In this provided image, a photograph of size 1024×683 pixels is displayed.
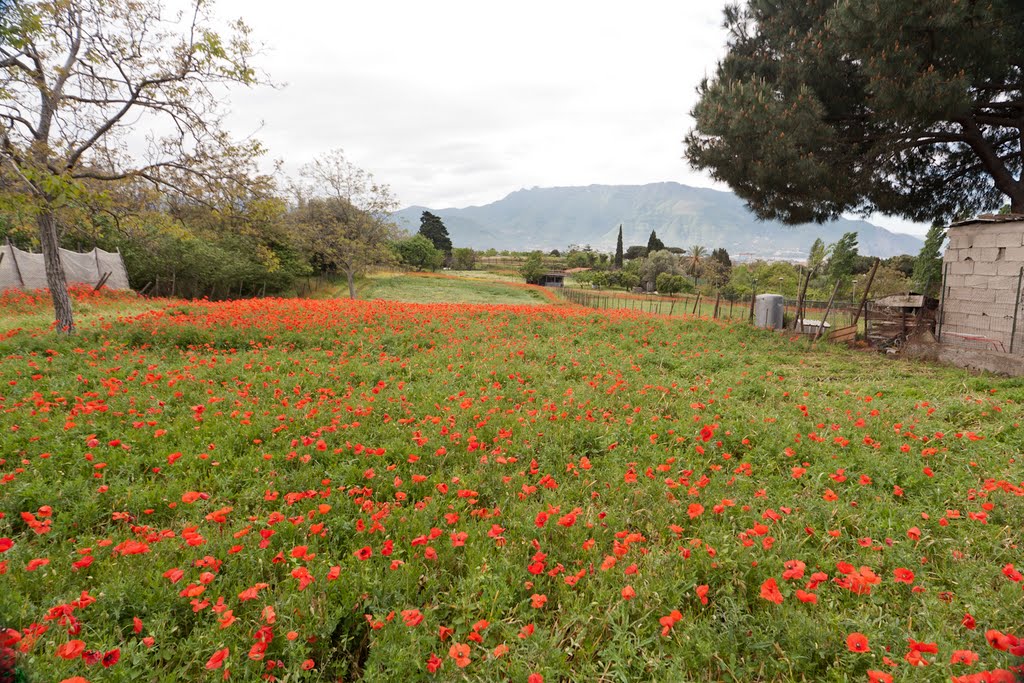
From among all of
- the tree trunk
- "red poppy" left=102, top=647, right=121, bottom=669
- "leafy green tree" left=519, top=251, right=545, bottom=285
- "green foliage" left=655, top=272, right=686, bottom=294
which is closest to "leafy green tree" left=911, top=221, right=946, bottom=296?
"green foliage" left=655, top=272, right=686, bottom=294

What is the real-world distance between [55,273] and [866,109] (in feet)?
72.9

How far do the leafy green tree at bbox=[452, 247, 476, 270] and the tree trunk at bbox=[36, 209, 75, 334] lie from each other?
2675 inches

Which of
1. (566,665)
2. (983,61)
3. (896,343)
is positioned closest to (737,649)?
(566,665)

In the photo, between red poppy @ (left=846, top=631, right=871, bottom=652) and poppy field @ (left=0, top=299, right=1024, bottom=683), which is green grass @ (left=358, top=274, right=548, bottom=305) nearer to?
poppy field @ (left=0, top=299, right=1024, bottom=683)

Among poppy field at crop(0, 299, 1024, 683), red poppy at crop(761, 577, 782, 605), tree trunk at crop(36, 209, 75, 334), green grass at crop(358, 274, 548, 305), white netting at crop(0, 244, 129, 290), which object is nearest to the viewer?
poppy field at crop(0, 299, 1024, 683)

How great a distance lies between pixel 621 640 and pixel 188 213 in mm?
14493

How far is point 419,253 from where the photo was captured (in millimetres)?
61188

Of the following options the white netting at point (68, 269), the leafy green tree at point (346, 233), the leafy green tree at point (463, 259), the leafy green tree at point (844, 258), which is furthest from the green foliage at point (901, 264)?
the white netting at point (68, 269)

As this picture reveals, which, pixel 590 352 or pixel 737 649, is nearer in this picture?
pixel 737 649

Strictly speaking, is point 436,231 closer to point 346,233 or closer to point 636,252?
point 636,252

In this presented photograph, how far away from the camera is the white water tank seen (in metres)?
18.2

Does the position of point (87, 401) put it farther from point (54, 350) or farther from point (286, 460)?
point (54, 350)

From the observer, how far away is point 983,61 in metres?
11.1

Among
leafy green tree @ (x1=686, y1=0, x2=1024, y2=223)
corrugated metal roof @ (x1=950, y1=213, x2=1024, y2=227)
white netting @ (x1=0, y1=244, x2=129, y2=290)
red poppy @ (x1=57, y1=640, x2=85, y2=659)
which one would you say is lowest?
red poppy @ (x1=57, y1=640, x2=85, y2=659)
